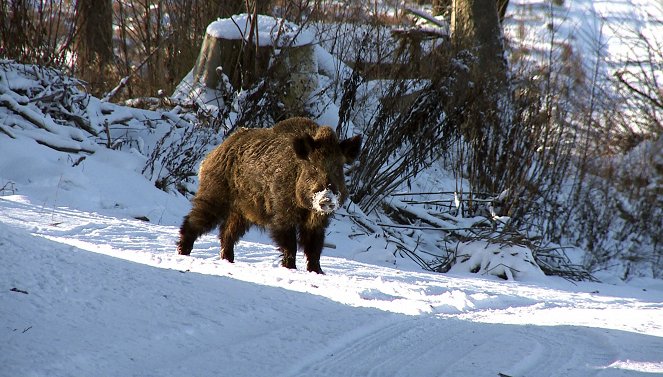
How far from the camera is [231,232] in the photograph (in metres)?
8.30

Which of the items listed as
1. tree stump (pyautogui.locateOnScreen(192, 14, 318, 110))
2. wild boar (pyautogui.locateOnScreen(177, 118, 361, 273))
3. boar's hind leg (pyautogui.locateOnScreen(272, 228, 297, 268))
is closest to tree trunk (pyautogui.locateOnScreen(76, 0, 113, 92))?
tree stump (pyautogui.locateOnScreen(192, 14, 318, 110))

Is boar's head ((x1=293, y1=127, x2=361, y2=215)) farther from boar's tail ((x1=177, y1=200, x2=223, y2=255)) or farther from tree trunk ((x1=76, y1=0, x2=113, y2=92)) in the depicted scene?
tree trunk ((x1=76, y1=0, x2=113, y2=92))

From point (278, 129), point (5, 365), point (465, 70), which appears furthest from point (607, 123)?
point (5, 365)

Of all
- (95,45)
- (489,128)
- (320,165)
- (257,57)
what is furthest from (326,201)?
(95,45)

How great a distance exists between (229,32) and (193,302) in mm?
8662

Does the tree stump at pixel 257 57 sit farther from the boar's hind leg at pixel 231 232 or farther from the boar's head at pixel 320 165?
the boar's head at pixel 320 165

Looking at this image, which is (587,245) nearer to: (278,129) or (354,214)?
(354,214)

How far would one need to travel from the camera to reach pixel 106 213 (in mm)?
9703

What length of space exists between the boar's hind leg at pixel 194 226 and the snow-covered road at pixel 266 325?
1331mm

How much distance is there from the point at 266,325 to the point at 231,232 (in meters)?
3.34

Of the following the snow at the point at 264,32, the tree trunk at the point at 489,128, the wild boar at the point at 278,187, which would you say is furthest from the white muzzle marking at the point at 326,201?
the snow at the point at 264,32

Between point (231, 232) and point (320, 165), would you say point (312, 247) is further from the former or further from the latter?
point (231, 232)

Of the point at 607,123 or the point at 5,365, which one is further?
the point at 607,123

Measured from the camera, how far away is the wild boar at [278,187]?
292 inches
